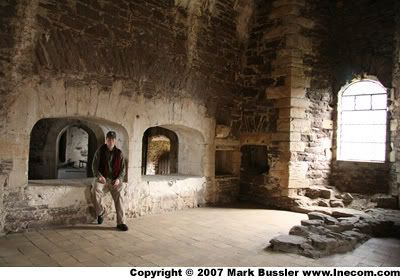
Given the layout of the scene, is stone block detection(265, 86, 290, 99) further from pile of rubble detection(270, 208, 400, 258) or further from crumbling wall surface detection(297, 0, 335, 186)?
pile of rubble detection(270, 208, 400, 258)

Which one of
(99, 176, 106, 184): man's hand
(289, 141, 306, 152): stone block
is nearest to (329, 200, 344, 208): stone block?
(289, 141, 306, 152): stone block

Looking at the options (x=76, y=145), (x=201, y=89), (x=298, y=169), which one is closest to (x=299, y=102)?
(x=298, y=169)

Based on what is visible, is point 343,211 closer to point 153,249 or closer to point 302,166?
point 302,166

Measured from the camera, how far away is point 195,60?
6258mm

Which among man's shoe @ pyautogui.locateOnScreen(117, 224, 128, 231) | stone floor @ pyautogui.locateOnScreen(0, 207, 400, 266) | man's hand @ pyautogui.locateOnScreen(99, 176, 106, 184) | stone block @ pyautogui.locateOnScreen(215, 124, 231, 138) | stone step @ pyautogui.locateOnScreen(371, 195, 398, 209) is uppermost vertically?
stone block @ pyautogui.locateOnScreen(215, 124, 231, 138)

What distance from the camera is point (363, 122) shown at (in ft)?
Answer: 22.0

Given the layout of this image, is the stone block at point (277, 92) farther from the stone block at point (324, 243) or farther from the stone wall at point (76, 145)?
the stone wall at point (76, 145)

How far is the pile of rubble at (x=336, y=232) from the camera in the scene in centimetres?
374

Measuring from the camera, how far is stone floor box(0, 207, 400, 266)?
3.39 m

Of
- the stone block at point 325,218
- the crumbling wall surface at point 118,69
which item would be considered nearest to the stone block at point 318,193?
the stone block at point 325,218

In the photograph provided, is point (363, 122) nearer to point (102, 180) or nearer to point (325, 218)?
point (325, 218)

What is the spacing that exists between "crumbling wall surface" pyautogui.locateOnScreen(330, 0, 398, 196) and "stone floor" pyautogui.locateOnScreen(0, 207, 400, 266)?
7.65 ft

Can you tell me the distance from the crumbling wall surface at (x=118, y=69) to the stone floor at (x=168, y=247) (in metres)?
0.62

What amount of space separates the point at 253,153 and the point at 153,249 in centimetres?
422
